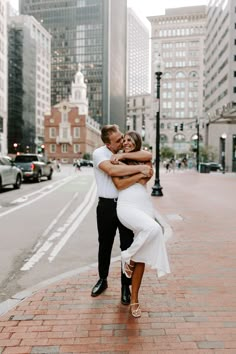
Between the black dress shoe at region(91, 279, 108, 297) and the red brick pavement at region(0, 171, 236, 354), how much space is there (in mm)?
68

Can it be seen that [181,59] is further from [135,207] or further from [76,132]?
[135,207]

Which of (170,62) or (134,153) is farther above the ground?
(170,62)

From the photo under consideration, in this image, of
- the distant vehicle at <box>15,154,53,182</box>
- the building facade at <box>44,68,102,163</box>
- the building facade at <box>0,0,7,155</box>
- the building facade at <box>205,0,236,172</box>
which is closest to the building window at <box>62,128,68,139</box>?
the building facade at <box>44,68,102,163</box>

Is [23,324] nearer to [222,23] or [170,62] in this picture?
[222,23]

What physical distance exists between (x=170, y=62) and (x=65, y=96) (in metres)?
44.0

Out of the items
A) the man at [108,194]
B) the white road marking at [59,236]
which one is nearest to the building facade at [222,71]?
the white road marking at [59,236]

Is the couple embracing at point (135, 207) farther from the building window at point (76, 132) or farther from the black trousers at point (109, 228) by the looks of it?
the building window at point (76, 132)

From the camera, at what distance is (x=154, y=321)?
3.88m

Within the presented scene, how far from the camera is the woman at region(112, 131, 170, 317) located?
3.84 metres

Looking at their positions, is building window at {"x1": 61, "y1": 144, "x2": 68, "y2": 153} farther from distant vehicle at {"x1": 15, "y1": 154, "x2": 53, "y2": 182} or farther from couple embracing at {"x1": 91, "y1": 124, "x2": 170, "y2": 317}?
couple embracing at {"x1": 91, "y1": 124, "x2": 170, "y2": 317}

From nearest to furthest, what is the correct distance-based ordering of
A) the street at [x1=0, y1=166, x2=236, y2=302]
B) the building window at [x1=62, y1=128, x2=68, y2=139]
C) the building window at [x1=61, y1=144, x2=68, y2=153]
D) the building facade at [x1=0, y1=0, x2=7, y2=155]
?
the street at [x1=0, y1=166, x2=236, y2=302] < the building facade at [x1=0, y1=0, x2=7, y2=155] < the building window at [x1=62, y1=128, x2=68, y2=139] < the building window at [x1=61, y1=144, x2=68, y2=153]

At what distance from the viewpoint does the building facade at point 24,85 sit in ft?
382

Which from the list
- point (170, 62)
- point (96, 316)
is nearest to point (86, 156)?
point (170, 62)

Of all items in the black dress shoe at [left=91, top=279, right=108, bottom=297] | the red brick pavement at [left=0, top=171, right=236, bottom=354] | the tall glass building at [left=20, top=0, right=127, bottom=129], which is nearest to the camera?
the red brick pavement at [left=0, top=171, right=236, bottom=354]
